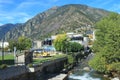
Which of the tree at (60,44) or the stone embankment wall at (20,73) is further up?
the tree at (60,44)

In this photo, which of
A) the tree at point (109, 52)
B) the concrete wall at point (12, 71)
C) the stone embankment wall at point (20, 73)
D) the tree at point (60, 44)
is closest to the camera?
the concrete wall at point (12, 71)

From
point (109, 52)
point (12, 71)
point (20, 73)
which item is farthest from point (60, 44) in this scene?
point (12, 71)

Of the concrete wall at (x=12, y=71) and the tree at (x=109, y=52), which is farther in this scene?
the tree at (x=109, y=52)

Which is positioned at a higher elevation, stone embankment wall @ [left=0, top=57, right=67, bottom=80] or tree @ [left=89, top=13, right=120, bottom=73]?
tree @ [left=89, top=13, right=120, bottom=73]

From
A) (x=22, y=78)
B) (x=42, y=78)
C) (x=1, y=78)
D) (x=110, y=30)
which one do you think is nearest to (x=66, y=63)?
(x=110, y=30)

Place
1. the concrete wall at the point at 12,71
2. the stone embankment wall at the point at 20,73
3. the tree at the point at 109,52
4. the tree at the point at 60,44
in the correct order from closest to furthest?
the concrete wall at the point at 12,71 → the stone embankment wall at the point at 20,73 → the tree at the point at 109,52 → the tree at the point at 60,44

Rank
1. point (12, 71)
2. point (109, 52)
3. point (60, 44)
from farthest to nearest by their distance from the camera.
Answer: point (60, 44) → point (109, 52) → point (12, 71)

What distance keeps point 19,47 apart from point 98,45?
182ft

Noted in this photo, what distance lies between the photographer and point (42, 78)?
68125mm

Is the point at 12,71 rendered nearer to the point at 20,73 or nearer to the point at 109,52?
the point at 20,73

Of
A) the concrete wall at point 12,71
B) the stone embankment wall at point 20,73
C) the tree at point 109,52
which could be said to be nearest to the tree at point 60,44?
Answer: the tree at point 109,52

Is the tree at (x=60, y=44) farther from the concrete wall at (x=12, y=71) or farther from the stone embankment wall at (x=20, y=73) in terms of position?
the concrete wall at (x=12, y=71)

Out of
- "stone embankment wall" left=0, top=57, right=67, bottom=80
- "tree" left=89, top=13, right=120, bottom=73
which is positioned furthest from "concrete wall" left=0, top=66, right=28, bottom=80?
"tree" left=89, top=13, right=120, bottom=73

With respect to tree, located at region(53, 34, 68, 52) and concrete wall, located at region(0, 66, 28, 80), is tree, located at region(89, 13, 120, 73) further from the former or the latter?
tree, located at region(53, 34, 68, 52)
